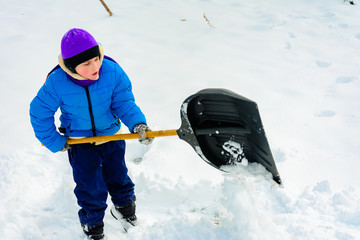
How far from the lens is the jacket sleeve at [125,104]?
1.98 metres

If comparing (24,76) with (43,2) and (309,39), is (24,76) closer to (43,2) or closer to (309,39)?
(43,2)

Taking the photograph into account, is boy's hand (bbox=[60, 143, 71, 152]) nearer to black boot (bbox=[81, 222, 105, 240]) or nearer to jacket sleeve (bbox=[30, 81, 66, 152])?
jacket sleeve (bbox=[30, 81, 66, 152])

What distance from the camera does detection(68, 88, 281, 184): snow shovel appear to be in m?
1.74

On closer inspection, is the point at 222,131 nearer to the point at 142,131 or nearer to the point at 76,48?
the point at 142,131

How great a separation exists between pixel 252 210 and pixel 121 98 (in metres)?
1.00

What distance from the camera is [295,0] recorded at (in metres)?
5.76

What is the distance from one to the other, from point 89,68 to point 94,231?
1.09 meters

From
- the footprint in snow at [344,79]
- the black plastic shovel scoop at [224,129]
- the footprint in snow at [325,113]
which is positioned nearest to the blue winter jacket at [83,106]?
the black plastic shovel scoop at [224,129]

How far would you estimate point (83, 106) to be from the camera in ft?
6.15

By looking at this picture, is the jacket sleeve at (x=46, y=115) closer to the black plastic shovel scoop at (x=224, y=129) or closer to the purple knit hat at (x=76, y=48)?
the purple knit hat at (x=76, y=48)

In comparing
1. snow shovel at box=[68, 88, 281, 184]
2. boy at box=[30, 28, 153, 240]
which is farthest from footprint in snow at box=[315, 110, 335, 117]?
boy at box=[30, 28, 153, 240]

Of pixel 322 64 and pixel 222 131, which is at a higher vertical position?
pixel 222 131

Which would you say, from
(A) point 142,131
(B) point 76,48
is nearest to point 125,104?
(A) point 142,131

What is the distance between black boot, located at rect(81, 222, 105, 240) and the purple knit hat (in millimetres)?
1045
